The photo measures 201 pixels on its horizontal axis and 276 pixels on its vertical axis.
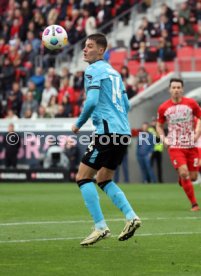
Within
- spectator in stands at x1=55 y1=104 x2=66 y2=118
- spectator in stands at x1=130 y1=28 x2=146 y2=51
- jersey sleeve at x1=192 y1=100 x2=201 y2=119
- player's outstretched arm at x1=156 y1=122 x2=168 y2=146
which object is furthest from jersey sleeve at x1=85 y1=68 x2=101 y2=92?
spectator in stands at x1=130 y1=28 x2=146 y2=51

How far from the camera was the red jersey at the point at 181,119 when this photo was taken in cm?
Result: 1666

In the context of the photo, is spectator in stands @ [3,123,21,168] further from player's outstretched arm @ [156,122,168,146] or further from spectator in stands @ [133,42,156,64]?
player's outstretched arm @ [156,122,168,146]

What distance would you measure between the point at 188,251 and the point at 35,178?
19923 mm

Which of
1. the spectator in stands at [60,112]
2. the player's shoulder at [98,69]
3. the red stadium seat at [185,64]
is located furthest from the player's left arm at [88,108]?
the spectator in stands at [60,112]

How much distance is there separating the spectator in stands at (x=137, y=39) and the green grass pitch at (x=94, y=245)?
13245 mm

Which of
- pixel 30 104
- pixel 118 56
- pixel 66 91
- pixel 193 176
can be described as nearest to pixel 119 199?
pixel 193 176

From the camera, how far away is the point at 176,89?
650 inches

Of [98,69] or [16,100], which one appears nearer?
[98,69]

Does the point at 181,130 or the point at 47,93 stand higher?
the point at 47,93

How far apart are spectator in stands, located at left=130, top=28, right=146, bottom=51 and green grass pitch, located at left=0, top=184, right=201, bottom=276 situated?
1324 cm

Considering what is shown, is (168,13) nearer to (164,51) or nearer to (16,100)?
(164,51)

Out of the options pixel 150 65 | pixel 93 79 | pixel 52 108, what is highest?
pixel 150 65

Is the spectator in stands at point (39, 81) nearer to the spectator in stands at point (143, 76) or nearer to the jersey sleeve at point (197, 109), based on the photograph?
the spectator in stands at point (143, 76)

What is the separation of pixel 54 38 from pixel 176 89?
14.8ft
